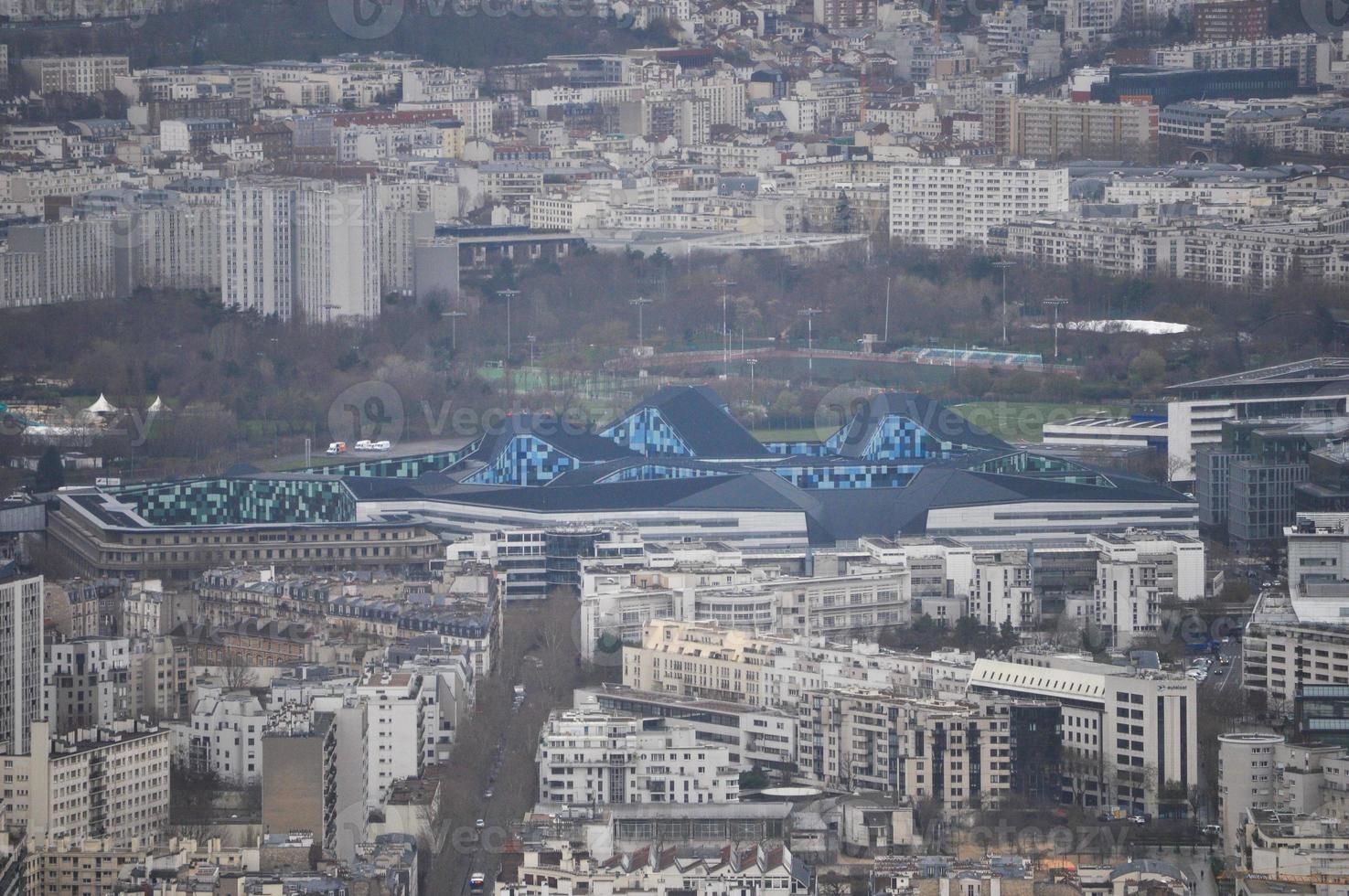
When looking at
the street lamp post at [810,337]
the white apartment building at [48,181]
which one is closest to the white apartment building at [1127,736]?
the street lamp post at [810,337]

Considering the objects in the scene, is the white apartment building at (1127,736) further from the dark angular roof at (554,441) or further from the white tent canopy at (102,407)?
the white tent canopy at (102,407)

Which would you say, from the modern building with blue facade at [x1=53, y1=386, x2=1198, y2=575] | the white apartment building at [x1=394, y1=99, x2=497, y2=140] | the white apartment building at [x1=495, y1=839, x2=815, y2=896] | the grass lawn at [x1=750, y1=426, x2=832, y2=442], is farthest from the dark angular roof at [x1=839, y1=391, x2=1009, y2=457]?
the white apartment building at [x1=394, y1=99, x2=497, y2=140]

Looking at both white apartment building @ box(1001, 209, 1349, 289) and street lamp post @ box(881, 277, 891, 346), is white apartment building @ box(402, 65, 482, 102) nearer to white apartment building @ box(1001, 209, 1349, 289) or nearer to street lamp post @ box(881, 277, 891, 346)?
white apartment building @ box(1001, 209, 1349, 289)

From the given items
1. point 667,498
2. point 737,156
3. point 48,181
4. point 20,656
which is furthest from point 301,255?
point 20,656

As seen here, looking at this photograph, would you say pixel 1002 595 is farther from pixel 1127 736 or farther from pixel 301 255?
pixel 301 255

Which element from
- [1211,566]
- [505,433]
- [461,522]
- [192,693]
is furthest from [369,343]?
[192,693]

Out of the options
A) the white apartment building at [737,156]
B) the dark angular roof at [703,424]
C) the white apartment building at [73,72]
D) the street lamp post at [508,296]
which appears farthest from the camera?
the white apartment building at [73,72]

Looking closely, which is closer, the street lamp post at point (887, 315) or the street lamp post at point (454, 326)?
the street lamp post at point (454, 326)

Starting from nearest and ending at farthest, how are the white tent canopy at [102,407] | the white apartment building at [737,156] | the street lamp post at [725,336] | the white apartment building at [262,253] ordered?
the white tent canopy at [102,407] < the street lamp post at [725,336] < the white apartment building at [262,253] < the white apartment building at [737,156]
